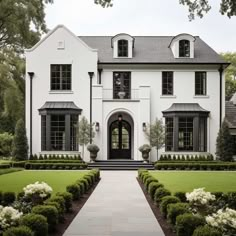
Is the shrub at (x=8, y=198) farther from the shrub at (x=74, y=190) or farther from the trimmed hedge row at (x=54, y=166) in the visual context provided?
the trimmed hedge row at (x=54, y=166)

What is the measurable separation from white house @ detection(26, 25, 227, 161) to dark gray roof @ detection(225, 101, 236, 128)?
55.7 inches

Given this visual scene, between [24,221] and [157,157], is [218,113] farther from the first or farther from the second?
[24,221]

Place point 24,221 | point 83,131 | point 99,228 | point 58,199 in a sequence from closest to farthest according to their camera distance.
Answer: point 24,221 → point 99,228 → point 58,199 → point 83,131

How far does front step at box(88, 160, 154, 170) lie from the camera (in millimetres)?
29641

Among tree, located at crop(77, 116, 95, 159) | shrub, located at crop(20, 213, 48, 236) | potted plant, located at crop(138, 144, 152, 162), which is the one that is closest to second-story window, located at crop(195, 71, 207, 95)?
potted plant, located at crop(138, 144, 152, 162)

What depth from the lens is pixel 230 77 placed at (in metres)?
57.1

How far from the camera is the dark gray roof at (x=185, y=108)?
31656 mm

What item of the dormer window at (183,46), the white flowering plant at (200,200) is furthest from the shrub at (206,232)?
the dormer window at (183,46)

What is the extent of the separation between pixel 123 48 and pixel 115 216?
23588 millimetres

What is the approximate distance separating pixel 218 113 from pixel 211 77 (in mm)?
2646

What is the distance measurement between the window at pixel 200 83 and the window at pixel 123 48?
5.46 meters

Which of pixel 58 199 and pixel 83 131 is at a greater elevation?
pixel 83 131

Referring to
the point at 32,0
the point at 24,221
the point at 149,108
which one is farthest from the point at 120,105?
the point at 24,221

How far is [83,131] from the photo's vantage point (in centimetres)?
3045
